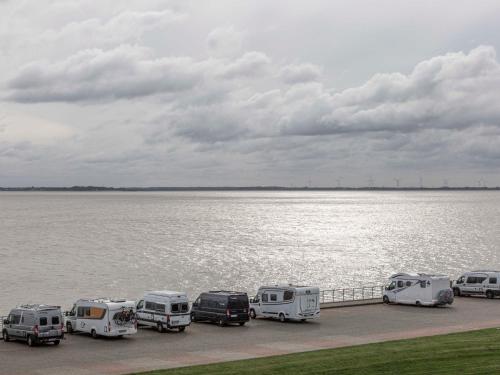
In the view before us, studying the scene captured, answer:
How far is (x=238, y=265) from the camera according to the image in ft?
338

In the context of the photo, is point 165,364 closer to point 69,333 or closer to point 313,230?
point 69,333

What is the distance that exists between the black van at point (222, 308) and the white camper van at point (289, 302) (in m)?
2.86

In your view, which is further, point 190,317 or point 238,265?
point 238,265

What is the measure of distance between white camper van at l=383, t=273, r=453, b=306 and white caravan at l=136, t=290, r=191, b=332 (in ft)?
63.5

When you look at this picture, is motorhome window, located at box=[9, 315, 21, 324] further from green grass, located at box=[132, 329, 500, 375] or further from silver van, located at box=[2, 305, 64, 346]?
green grass, located at box=[132, 329, 500, 375]

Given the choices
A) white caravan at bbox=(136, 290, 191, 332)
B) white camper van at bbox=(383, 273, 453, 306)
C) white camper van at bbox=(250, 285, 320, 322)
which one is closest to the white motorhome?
white camper van at bbox=(383, 273, 453, 306)

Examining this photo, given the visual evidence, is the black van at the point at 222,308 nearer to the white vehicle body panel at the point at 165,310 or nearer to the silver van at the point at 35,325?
the white vehicle body panel at the point at 165,310

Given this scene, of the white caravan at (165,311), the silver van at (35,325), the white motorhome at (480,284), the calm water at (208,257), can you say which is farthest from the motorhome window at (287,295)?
the calm water at (208,257)

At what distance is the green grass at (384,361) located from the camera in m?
30.7

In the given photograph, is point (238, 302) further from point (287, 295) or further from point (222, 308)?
point (287, 295)

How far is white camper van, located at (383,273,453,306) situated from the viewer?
5469 centimetres

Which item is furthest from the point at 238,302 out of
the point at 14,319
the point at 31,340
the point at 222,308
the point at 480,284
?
the point at 480,284

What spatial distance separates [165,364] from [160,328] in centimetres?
998

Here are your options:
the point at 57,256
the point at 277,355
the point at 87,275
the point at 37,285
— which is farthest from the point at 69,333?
the point at 57,256
